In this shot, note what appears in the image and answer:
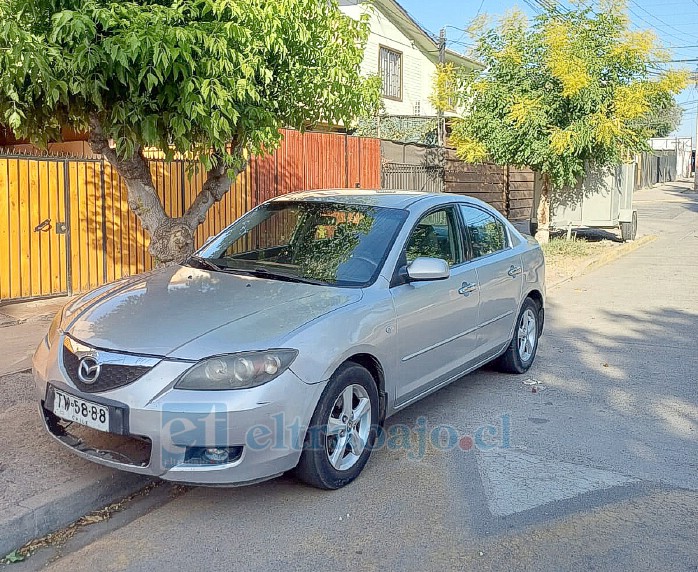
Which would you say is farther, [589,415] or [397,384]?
[589,415]

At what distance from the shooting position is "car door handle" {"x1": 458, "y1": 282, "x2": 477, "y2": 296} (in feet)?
18.3

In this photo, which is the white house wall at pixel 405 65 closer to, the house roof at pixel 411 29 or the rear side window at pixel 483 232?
the house roof at pixel 411 29

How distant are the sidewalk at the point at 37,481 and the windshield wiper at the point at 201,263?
1473 millimetres

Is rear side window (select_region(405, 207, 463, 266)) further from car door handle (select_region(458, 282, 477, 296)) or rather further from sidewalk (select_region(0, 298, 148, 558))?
sidewalk (select_region(0, 298, 148, 558))

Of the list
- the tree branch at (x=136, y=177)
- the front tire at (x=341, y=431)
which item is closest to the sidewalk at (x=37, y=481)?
the front tire at (x=341, y=431)

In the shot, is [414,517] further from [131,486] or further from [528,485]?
[131,486]

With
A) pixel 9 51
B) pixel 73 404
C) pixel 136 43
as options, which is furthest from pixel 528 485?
pixel 9 51

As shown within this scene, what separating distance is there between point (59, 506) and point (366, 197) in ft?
10.1

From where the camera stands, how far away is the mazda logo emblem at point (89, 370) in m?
3.96

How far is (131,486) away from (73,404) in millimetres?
688

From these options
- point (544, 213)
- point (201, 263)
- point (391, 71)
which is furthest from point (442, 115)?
point (201, 263)

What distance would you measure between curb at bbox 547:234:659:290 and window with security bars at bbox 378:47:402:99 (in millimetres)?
8830

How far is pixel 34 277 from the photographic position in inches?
358

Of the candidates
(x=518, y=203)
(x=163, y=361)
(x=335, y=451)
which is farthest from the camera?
(x=518, y=203)
